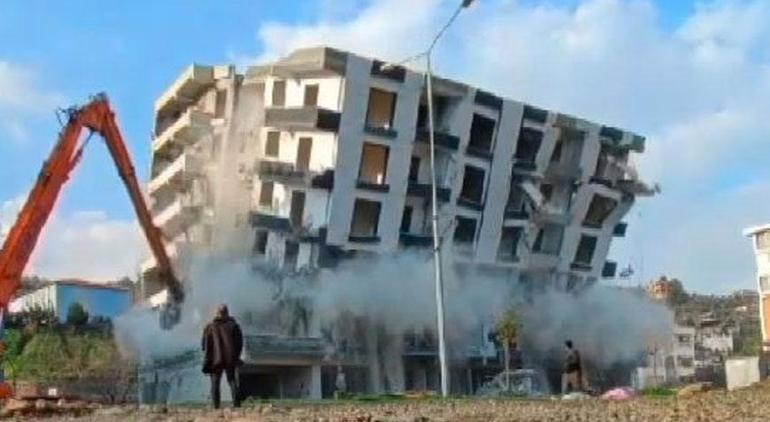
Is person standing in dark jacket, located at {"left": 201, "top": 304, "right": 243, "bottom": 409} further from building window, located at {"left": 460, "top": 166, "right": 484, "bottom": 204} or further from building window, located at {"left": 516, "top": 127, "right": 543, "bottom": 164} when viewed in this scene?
building window, located at {"left": 516, "top": 127, "right": 543, "bottom": 164}

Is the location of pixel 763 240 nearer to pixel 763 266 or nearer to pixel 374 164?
pixel 763 266

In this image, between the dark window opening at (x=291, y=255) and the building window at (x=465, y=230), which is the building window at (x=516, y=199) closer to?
the building window at (x=465, y=230)

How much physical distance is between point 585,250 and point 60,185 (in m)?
39.6

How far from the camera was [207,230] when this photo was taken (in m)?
63.3

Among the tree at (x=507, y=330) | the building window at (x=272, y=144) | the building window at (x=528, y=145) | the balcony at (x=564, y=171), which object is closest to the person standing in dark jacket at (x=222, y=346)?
the tree at (x=507, y=330)

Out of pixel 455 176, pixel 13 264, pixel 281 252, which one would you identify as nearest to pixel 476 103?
pixel 455 176

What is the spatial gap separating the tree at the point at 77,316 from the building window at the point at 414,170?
106 feet

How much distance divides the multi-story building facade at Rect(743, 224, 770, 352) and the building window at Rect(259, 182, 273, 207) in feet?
137

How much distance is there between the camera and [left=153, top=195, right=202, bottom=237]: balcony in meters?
65.4

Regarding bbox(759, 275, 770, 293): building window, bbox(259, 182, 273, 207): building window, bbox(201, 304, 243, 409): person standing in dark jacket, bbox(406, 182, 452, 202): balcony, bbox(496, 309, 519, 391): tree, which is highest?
bbox(406, 182, 452, 202): balcony

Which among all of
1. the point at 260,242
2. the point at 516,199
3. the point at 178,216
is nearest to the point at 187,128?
the point at 178,216

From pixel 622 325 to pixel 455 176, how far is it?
17244 mm

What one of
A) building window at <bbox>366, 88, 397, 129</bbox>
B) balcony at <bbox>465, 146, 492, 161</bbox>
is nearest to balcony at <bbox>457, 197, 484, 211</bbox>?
balcony at <bbox>465, 146, 492, 161</bbox>

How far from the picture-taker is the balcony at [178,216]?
214 ft
